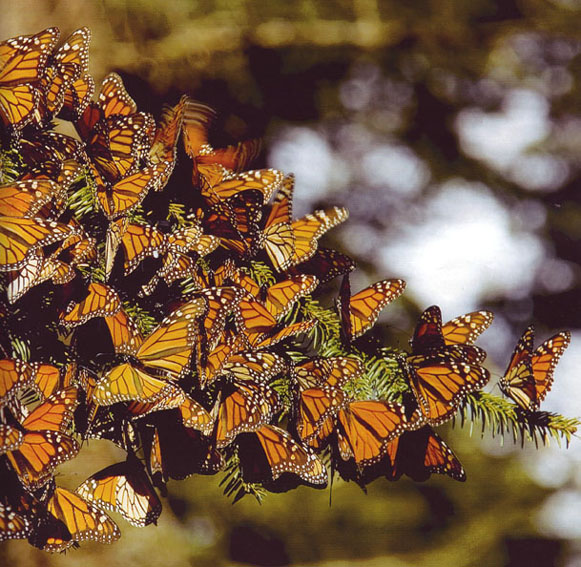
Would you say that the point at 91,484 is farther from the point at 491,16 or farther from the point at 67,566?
the point at 491,16

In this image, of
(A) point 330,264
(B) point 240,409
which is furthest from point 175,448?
(A) point 330,264

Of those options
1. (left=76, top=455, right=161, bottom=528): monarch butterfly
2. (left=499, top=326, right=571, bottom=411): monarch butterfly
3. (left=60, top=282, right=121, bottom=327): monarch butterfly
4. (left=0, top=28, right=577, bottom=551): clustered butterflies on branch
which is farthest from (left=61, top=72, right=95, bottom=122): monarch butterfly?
(left=499, top=326, right=571, bottom=411): monarch butterfly

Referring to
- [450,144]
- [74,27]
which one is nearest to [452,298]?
[450,144]

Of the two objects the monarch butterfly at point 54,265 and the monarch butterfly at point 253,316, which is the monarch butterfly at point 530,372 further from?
the monarch butterfly at point 54,265

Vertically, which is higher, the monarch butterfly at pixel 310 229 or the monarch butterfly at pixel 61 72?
the monarch butterfly at pixel 61 72

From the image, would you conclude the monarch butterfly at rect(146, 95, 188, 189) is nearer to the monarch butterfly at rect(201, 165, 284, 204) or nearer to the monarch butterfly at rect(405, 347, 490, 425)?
the monarch butterfly at rect(201, 165, 284, 204)

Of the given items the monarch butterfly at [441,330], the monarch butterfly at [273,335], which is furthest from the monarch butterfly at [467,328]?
the monarch butterfly at [273,335]

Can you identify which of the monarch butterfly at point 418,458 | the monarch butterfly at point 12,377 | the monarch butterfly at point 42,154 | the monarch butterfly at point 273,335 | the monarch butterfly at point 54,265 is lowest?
the monarch butterfly at point 418,458
